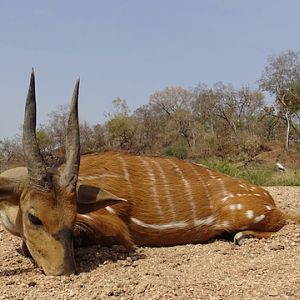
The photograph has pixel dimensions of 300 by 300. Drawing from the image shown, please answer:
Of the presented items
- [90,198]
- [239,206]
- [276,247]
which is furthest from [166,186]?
[90,198]

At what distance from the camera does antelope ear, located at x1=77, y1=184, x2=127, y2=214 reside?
422 centimetres

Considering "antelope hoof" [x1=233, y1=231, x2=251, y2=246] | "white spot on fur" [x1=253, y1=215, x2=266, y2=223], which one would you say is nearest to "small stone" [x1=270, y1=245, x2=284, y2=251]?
"antelope hoof" [x1=233, y1=231, x2=251, y2=246]

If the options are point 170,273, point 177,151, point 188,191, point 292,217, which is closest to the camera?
point 170,273

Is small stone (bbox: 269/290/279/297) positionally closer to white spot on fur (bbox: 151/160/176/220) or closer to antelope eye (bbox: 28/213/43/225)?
antelope eye (bbox: 28/213/43/225)

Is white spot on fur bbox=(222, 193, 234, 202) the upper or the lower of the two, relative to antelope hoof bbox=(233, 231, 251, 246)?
upper

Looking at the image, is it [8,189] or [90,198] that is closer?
[8,189]

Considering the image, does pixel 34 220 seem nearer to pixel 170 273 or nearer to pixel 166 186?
pixel 170 273

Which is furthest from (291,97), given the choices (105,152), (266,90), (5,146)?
(105,152)

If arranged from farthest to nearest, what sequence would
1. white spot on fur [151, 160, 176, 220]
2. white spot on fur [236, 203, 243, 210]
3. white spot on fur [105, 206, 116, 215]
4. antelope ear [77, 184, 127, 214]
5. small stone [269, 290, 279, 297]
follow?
1. white spot on fur [236, 203, 243, 210]
2. white spot on fur [151, 160, 176, 220]
3. white spot on fur [105, 206, 116, 215]
4. antelope ear [77, 184, 127, 214]
5. small stone [269, 290, 279, 297]

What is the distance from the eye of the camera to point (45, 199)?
12.7 ft

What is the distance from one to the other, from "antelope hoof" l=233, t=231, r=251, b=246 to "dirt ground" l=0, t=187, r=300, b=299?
10 cm

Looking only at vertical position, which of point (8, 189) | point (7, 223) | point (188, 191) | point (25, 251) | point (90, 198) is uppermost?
point (8, 189)

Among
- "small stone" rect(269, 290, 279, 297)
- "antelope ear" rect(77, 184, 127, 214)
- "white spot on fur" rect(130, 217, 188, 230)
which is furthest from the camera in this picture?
"white spot on fur" rect(130, 217, 188, 230)

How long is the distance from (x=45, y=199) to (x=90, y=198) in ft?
1.53
